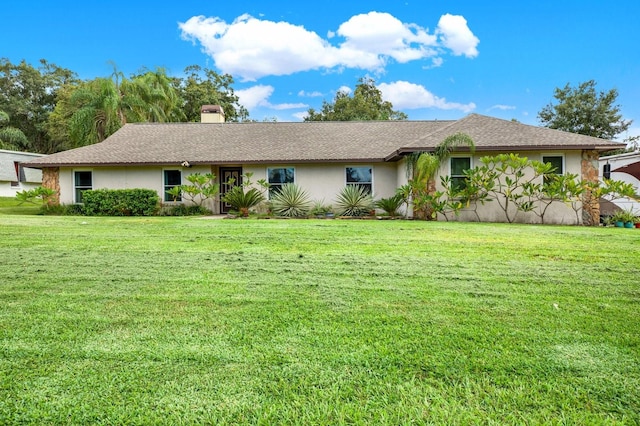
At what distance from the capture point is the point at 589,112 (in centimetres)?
3175

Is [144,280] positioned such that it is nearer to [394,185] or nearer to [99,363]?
[99,363]

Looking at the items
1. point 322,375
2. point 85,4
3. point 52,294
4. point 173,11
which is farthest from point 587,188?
point 85,4

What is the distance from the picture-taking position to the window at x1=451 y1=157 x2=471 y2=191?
12.8 metres

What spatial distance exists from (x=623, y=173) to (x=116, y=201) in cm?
1782

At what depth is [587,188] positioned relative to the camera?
1230cm

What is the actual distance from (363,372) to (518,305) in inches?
76.7

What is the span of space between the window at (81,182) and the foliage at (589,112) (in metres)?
33.9

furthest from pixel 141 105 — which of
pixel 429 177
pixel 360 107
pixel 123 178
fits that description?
pixel 429 177

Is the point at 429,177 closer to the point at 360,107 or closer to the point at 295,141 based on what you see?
the point at 295,141

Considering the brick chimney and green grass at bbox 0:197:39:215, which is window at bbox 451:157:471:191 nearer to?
the brick chimney

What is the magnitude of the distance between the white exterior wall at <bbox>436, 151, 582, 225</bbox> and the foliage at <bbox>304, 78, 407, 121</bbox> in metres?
23.2

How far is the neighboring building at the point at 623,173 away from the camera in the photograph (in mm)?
12898

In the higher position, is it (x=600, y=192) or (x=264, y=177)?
(x=264, y=177)

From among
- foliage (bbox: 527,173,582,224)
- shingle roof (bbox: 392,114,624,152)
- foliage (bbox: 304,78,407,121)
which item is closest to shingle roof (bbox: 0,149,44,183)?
foliage (bbox: 304,78,407,121)
